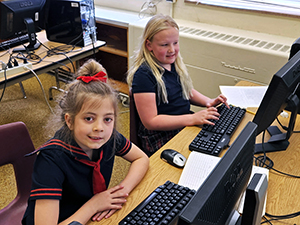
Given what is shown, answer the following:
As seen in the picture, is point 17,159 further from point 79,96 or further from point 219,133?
point 219,133

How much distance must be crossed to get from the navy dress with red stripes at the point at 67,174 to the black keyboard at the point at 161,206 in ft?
0.69

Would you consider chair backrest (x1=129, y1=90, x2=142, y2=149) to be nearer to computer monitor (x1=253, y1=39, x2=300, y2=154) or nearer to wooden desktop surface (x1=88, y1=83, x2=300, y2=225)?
wooden desktop surface (x1=88, y1=83, x2=300, y2=225)

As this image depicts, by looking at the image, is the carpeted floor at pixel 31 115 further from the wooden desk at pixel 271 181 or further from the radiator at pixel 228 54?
the wooden desk at pixel 271 181

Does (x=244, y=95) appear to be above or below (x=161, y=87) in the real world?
below

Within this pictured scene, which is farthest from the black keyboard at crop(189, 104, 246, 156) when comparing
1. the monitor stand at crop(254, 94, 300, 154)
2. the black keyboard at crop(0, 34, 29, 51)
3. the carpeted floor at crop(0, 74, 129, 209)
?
the black keyboard at crop(0, 34, 29, 51)

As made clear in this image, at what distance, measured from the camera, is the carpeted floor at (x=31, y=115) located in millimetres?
2102

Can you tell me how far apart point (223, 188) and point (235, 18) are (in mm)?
2050

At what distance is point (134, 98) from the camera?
1.45m

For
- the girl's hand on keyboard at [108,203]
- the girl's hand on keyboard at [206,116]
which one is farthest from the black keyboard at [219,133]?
the girl's hand on keyboard at [108,203]

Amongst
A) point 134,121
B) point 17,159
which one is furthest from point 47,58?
point 17,159

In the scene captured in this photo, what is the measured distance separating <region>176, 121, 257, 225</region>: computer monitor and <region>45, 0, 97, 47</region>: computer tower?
6.19 feet

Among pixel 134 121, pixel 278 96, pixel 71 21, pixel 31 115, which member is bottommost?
pixel 31 115

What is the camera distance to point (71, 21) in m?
2.36

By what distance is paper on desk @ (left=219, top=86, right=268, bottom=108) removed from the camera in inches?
64.2
